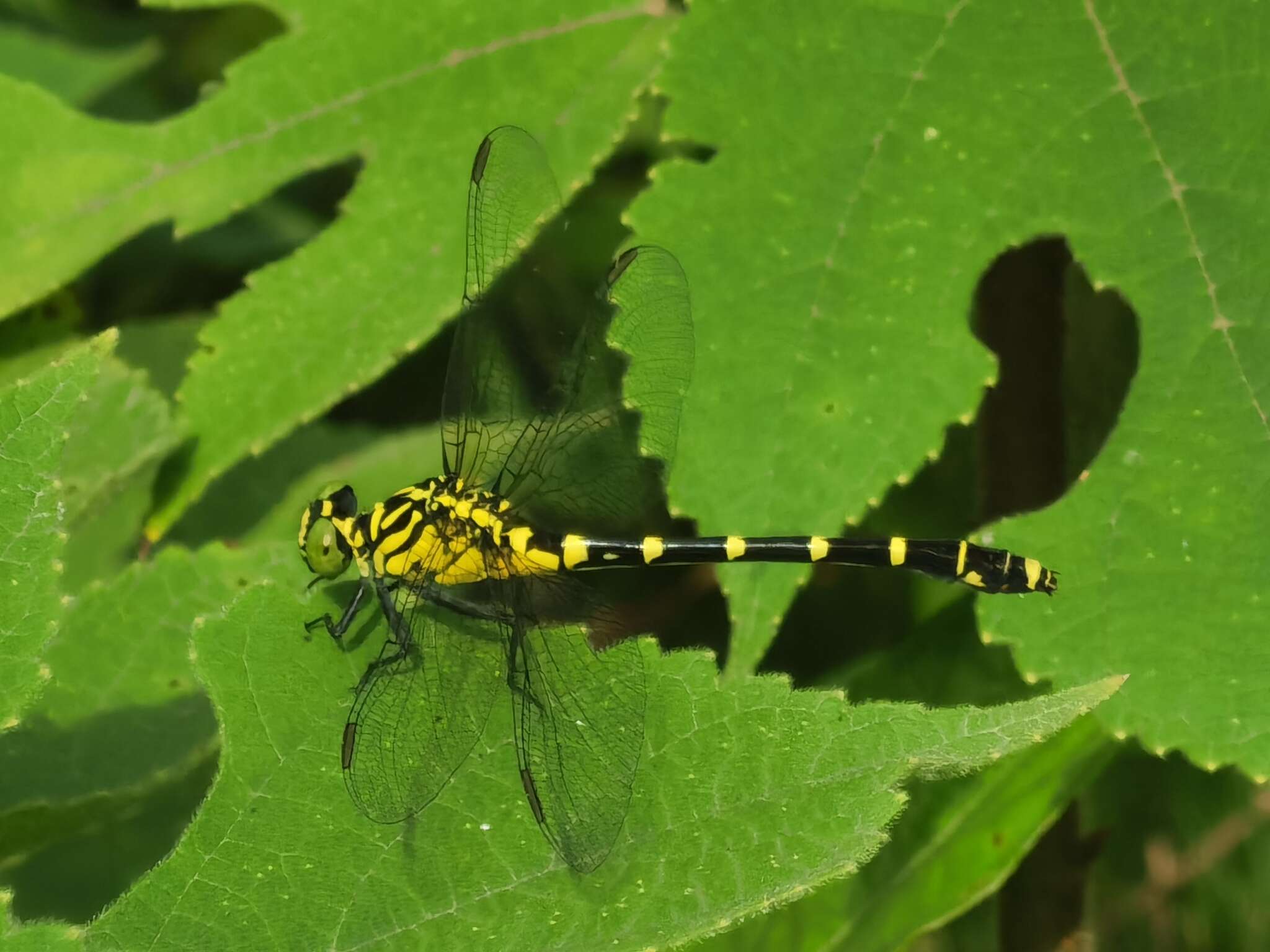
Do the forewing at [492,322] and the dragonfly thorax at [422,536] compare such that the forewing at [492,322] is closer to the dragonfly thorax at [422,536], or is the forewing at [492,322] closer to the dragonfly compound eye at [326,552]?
the dragonfly thorax at [422,536]

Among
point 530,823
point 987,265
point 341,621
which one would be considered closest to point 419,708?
point 341,621

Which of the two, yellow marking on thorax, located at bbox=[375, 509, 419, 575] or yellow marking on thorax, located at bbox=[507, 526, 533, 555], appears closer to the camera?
yellow marking on thorax, located at bbox=[375, 509, 419, 575]

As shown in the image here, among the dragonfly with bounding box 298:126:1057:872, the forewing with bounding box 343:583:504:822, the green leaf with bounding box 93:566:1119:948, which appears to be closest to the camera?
the green leaf with bounding box 93:566:1119:948

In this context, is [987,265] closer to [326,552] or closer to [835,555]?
[835,555]

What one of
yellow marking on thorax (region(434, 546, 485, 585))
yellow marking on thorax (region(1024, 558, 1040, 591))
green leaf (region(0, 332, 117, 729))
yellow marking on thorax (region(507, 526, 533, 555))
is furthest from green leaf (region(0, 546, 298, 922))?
yellow marking on thorax (region(1024, 558, 1040, 591))

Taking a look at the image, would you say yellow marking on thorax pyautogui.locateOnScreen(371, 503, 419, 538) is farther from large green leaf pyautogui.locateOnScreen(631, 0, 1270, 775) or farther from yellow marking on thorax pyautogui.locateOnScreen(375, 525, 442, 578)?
large green leaf pyautogui.locateOnScreen(631, 0, 1270, 775)

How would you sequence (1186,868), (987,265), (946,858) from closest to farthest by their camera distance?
(987,265)
(946,858)
(1186,868)
